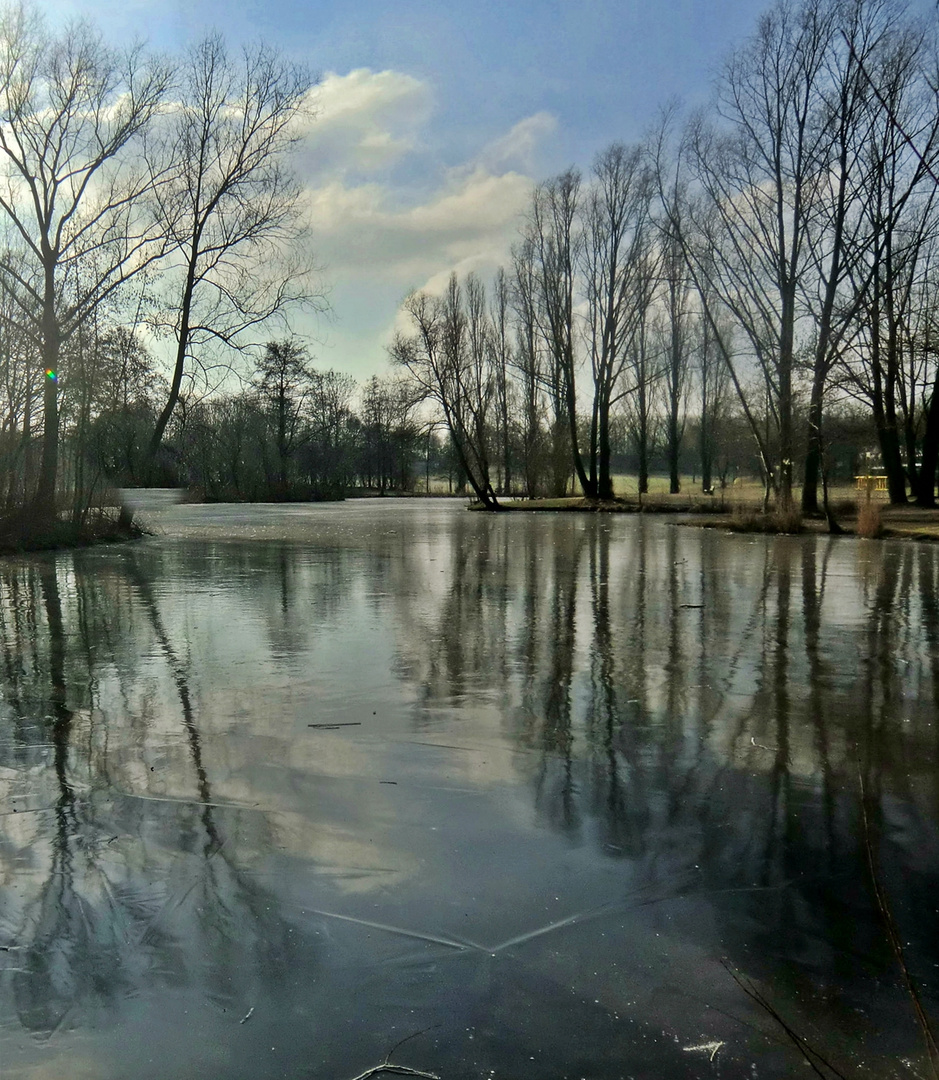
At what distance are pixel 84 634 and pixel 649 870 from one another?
21.6ft

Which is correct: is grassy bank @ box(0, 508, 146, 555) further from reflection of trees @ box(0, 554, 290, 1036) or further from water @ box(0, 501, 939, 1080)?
reflection of trees @ box(0, 554, 290, 1036)

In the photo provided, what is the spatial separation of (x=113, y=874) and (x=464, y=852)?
4.18 ft

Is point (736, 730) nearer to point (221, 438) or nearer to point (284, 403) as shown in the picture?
point (221, 438)

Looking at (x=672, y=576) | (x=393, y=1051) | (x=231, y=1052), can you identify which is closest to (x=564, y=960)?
(x=393, y=1051)

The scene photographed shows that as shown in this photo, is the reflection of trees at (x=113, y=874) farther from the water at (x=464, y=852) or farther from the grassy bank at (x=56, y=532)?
the grassy bank at (x=56, y=532)

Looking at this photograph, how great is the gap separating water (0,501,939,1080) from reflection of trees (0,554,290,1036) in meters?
0.01

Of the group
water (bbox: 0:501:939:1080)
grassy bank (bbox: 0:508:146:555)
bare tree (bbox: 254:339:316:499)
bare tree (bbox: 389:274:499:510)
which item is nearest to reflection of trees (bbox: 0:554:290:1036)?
water (bbox: 0:501:939:1080)

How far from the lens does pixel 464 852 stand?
3568 millimetres

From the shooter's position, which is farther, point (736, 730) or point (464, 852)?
point (736, 730)

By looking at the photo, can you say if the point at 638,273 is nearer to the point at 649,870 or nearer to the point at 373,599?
the point at 373,599

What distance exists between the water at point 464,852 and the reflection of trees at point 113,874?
0.05 ft

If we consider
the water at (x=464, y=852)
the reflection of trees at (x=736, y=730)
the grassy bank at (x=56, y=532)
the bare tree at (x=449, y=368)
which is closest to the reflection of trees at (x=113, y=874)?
the water at (x=464, y=852)

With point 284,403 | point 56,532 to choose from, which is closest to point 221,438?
point 56,532

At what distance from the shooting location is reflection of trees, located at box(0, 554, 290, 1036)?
269cm
